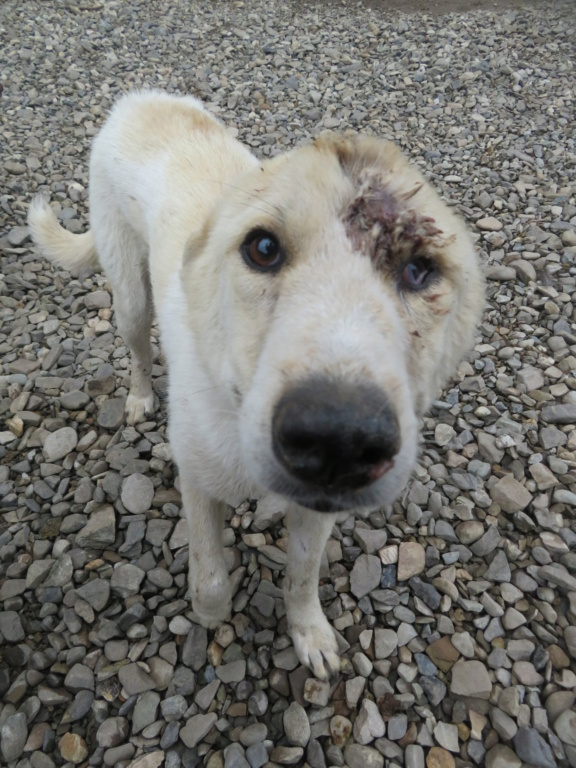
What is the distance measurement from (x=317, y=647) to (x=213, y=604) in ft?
1.68

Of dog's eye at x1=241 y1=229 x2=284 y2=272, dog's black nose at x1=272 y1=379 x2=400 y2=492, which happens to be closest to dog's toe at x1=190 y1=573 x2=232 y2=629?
dog's black nose at x1=272 y1=379 x2=400 y2=492

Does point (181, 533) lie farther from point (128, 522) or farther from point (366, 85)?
point (366, 85)

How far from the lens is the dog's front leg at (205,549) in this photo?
7.24 feet

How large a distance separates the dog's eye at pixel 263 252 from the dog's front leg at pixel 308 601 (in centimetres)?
100

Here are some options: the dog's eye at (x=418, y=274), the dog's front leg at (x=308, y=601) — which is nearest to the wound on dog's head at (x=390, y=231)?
the dog's eye at (x=418, y=274)

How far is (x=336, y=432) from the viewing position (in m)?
1.12

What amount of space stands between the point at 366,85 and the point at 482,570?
633cm

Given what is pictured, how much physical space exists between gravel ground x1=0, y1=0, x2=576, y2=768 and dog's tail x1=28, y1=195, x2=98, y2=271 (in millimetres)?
529

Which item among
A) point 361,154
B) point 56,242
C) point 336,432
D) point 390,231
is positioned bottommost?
point 56,242

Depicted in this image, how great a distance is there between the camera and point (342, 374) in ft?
3.89

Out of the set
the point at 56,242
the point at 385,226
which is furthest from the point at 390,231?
the point at 56,242

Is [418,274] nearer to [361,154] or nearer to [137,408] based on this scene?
[361,154]

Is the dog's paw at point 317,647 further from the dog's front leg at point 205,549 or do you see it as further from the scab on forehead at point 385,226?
the scab on forehead at point 385,226

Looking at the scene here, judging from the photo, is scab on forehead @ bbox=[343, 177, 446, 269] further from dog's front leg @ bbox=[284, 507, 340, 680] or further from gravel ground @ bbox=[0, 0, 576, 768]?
gravel ground @ bbox=[0, 0, 576, 768]
